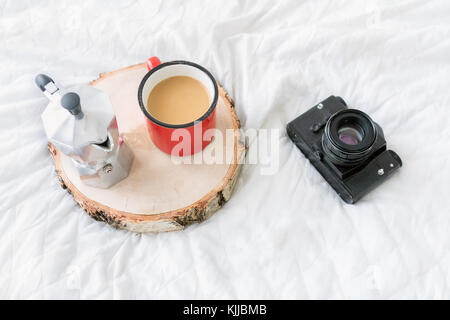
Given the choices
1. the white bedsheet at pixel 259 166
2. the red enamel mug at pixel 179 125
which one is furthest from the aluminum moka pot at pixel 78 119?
the white bedsheet at pixel 259 166

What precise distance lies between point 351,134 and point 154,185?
0.32m

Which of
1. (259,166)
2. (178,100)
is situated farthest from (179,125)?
(259,166)

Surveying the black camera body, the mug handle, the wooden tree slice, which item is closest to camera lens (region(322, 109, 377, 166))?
the black camera body

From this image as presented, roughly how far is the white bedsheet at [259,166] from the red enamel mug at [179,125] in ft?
0.46

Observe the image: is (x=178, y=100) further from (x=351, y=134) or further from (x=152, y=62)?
(x=351, y=134)

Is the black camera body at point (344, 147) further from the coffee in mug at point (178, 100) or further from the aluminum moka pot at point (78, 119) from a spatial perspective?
the aluminum moka pot at point (78, 119)

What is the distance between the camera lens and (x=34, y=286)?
0.68m

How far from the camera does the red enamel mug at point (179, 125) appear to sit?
24.0 inches

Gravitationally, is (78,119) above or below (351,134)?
above

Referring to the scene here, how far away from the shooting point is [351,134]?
27.5 inches

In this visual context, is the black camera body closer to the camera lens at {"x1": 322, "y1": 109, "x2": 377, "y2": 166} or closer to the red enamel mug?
the camera lens at {"x1": 322, "y1": 109, "x2": 377, "y2": 166}

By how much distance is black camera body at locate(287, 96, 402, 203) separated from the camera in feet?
2.14
